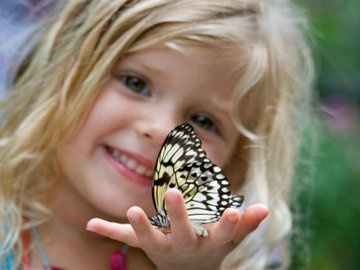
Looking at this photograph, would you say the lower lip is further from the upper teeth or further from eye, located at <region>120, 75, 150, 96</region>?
eye, located at <region>120, 75, 150, 96</region>

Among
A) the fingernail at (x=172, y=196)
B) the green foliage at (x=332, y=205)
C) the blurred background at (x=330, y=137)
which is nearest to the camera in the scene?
the fingernail at (x=172, y=196)

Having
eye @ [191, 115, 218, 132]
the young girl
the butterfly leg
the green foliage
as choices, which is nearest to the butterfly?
the butterfly leg

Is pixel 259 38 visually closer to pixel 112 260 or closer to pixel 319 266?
pixel 112 260

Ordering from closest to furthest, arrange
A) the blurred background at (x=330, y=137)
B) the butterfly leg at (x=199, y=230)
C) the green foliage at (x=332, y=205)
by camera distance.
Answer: the butterfly leg at (x=199, y=230) < the blurred background at (x=330, y=137) < the green foliage at (x=332, y=205)

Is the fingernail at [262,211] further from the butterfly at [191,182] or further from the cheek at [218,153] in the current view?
the cheek at [218,153]

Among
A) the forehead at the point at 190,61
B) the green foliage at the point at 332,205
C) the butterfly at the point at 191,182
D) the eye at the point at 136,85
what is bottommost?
the butterfly at the point at 191,182

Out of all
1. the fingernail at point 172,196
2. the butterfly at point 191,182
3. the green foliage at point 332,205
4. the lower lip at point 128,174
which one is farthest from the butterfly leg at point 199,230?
the green foliage at point 332,205

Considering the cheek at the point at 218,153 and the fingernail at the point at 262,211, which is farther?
the cheek at the point at 218,153

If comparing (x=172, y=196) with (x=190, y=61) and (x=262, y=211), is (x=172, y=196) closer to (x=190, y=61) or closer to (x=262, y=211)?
(x=262, y=211)

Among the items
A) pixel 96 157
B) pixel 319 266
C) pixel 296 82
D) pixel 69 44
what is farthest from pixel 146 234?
pixel 319 266
